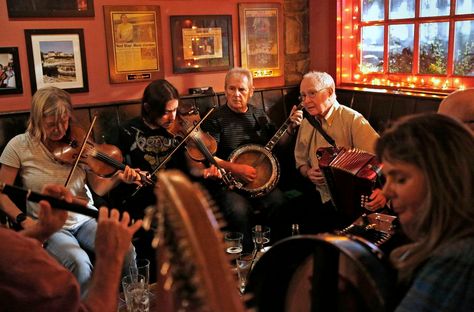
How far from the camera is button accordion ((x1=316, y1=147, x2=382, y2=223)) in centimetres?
243

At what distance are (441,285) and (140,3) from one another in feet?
10.4

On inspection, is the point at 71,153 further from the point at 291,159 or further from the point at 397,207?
the point at 397,207

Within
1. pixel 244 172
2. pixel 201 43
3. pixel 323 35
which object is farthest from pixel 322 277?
pixel 323 35

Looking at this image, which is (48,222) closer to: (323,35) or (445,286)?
(445,286)

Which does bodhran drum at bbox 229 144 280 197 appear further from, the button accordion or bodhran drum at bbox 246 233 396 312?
bodhran drum at bbox 246 233 396 312

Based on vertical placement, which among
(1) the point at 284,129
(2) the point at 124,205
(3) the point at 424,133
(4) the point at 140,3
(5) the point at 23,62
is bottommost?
(2) the point at 124,205

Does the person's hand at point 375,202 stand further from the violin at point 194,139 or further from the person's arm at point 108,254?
the person's arm at point 108,254

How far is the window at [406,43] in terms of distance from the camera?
131 inches

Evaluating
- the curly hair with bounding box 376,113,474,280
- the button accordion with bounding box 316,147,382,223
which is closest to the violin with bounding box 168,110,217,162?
the button accordion with bounding box 316,147,382,223

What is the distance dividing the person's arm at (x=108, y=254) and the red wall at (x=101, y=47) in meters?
2.14

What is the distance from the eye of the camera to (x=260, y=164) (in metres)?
3.20

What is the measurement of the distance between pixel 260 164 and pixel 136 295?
64.1 inches

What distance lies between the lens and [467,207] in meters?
0.94

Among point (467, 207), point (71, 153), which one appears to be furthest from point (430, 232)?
point (71, 153)
